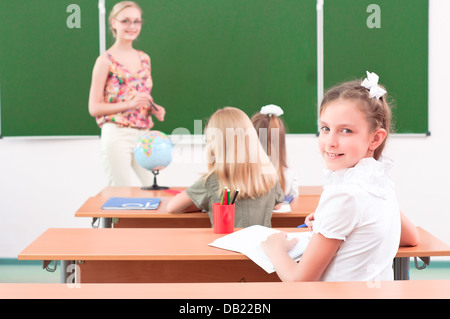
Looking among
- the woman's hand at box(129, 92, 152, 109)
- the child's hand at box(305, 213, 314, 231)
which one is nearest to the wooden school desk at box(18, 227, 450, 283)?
the child's hand at box(305, 213, 314, 231)

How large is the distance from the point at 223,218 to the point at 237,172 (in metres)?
0.43

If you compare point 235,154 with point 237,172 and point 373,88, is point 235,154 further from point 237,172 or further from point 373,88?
point 373,88

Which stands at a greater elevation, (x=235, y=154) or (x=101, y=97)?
(x=101, y=97)

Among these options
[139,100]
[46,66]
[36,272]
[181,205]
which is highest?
[46,66]

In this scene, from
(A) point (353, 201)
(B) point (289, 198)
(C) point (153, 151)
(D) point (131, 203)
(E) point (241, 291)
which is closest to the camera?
(E) point (241, 291)

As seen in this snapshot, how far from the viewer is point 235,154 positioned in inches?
99.7

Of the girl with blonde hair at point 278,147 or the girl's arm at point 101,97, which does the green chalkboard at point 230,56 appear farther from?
the girl with blonde hair at point 278,147

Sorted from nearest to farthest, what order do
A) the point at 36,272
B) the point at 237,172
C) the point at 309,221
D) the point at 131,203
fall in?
the point at 309,221
the point at 237,172
the point at 131,203
the point at 36,272

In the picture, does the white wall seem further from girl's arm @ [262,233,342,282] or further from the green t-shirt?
girl's arm @ [262,233,342,282]

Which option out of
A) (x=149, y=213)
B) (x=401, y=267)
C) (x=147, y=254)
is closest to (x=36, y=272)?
(x=149, y=213)

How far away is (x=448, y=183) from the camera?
15.3 feet

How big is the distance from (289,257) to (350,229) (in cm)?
23

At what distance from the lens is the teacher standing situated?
12.9 ft
